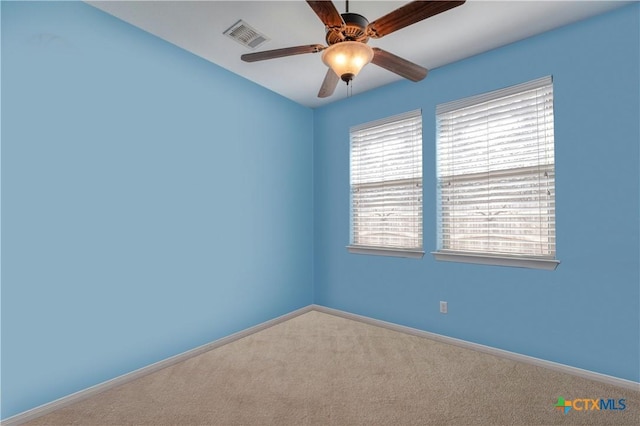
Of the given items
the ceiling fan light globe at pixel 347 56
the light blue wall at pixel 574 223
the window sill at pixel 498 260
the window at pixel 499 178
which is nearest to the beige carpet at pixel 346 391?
the light blue wall at pixel 574 223

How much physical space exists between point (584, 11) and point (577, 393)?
2681 mm

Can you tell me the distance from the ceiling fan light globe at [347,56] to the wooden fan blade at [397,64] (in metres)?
0.12

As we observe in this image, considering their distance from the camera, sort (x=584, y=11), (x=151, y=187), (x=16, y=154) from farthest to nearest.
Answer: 1. (x=151, y=187)
2. (x=584, y=11)
3. (x=16, y=154)

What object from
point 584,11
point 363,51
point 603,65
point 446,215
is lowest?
point 446,215

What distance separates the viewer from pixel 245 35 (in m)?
2.52

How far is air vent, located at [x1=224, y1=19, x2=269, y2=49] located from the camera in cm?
242

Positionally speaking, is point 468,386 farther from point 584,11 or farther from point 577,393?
point 584,11

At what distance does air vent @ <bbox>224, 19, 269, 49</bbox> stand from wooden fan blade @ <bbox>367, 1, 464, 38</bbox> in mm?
1221

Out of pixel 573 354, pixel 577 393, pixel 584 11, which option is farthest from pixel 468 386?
pixel 584 11

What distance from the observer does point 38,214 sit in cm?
197

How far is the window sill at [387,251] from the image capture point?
3258 mm

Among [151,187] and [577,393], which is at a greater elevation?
[151,187]

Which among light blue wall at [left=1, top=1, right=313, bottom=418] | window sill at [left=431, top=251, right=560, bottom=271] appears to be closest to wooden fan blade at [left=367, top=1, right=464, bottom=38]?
light blue wall at [left=1, top=1, right=313, bottom=418]

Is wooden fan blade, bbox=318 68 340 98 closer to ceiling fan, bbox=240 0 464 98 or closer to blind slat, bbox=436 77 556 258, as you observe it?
ceiling fan, bbox=240 0 464 98
